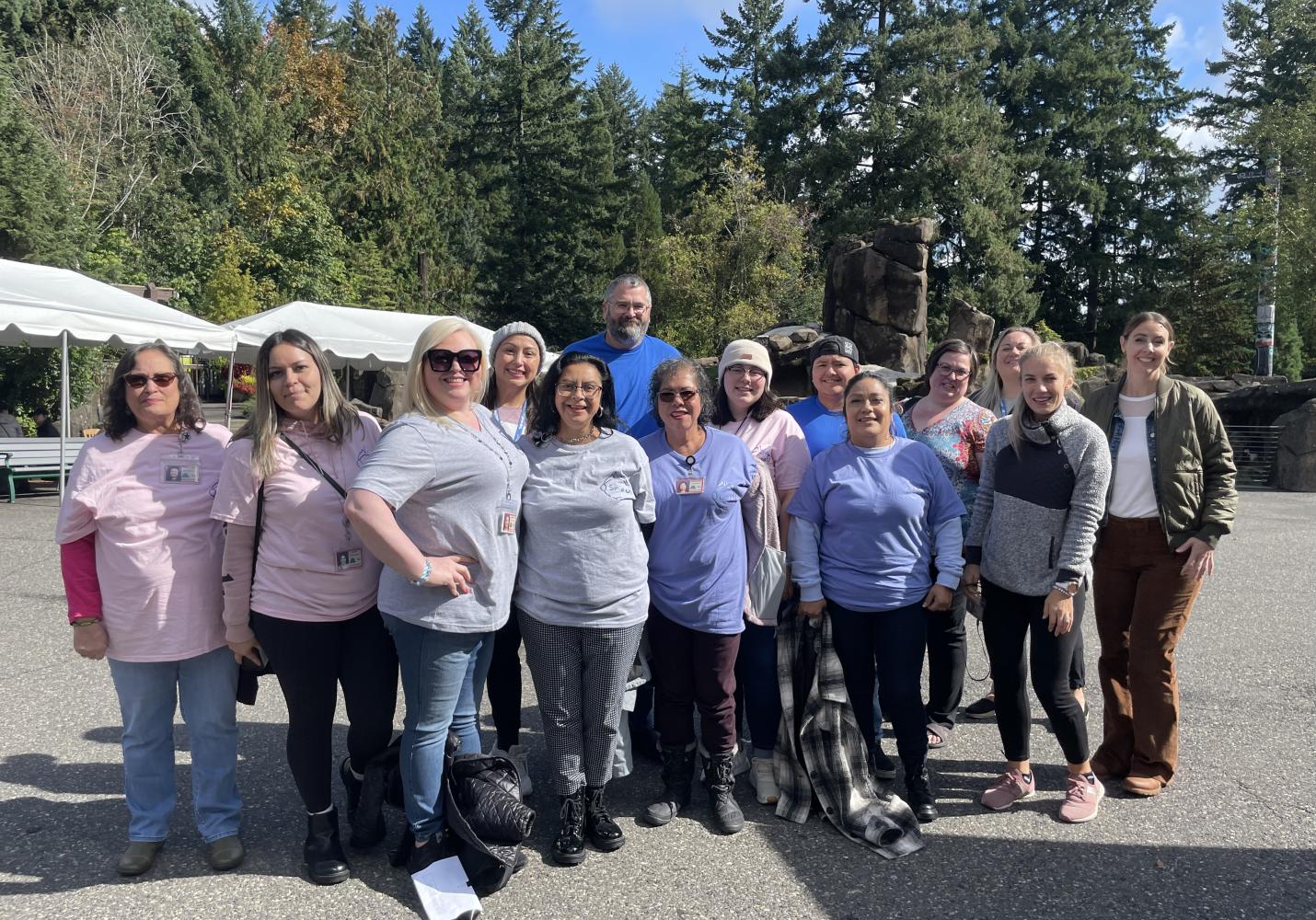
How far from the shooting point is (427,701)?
9.39 feet

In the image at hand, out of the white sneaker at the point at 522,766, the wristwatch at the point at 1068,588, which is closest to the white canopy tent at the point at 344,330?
the white sneaker at the point at 522,766

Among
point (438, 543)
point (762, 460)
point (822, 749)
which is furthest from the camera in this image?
point (762, 460)

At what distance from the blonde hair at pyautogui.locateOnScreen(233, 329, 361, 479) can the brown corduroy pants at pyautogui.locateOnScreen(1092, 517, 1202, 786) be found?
3048 mm

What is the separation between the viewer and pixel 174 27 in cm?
3616

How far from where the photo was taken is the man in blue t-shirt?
4.25m

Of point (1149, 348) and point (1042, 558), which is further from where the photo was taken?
point (1149, 348)

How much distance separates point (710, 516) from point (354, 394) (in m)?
24.5

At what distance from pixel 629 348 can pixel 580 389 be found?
1.26m

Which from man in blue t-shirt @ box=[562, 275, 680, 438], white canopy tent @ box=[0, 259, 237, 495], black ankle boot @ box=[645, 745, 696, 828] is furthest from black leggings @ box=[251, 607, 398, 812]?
white canopy tent @ box=[0, 259, 237, 495]

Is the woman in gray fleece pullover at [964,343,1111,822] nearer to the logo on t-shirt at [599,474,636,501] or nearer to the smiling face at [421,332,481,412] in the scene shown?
the logo on t-shirt at [599,474,636,501]

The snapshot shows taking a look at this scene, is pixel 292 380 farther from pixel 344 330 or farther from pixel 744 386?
pixel 344 330

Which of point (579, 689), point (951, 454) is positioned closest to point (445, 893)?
point (579, 689)

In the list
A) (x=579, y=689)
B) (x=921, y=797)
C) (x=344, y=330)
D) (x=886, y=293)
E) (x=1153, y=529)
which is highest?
(x=886, y=293)

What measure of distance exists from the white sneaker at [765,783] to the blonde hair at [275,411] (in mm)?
2090
